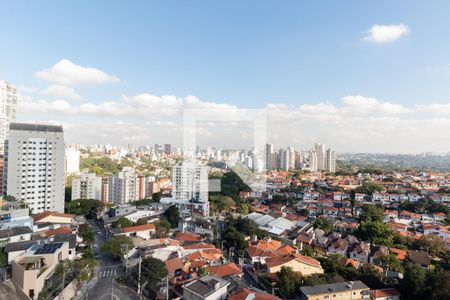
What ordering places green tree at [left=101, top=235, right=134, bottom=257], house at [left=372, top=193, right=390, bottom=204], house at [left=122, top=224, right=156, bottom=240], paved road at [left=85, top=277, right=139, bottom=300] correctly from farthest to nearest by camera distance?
house at [left=372, top=193, right=390, bottom=204], house at [left=122, top=224, right=156, bottom=240], green tree at [left=101, top=235, right=134, bottom=257], paved road at [left=85, top=277, right=139, bottom=300]

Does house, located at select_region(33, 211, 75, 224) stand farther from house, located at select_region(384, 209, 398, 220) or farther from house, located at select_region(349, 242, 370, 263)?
house, located at select_region(384, 209, 398, 220)

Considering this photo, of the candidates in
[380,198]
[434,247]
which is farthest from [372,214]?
[380,198]

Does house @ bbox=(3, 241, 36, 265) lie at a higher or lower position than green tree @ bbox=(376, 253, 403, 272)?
higher

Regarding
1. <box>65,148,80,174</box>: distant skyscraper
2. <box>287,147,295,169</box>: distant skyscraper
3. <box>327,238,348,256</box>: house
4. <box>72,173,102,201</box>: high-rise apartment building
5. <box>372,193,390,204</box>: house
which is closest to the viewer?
<box>327,238,348,256</box>: house

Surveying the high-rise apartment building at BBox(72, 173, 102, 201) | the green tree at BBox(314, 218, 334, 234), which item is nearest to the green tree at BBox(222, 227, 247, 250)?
the green tree at BBox(314, 218, 334, 234)

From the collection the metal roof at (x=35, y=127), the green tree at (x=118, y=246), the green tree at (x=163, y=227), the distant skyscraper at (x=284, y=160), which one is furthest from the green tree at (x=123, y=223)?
the distant skyscraper at (x=284, y=160)

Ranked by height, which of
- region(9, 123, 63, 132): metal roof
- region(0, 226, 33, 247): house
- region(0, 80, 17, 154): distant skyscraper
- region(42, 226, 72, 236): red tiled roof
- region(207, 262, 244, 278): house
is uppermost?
region(0, 80, 17, 154): distant skyscraper
